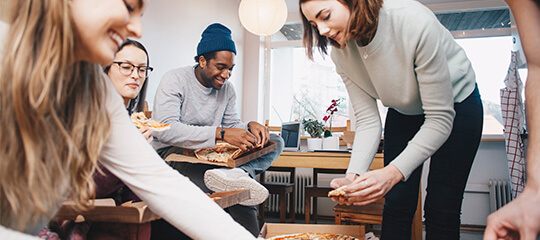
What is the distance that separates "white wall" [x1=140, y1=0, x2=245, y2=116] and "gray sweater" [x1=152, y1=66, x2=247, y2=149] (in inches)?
33.4

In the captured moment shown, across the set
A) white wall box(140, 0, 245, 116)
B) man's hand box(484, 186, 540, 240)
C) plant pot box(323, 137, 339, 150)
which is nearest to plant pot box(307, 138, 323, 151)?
plant pot box(323, 137, 339, 150)

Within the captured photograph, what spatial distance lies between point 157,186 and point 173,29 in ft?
9.42

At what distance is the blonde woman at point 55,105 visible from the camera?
53 centimetres

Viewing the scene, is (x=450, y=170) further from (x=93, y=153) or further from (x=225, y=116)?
(x=225, y=116)

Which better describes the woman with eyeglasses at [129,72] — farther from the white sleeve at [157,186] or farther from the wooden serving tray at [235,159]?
the white sleeve at [157,186]

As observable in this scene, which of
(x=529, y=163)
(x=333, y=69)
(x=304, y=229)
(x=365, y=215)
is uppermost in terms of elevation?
(x=333, y=69)

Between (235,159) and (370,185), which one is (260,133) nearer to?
(235,159)

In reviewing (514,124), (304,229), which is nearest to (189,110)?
(304,229)

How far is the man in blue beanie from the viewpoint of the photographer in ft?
5.73

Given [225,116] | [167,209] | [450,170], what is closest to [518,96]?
[450,170]

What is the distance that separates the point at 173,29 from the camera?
3381mm

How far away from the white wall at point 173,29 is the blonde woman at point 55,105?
210 cm

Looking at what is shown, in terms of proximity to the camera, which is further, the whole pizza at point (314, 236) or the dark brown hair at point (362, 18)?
the whole pizza at point (314, 236)

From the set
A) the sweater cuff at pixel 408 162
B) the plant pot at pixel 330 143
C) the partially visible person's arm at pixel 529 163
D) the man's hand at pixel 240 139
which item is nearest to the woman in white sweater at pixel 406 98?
the sweater cuff at pixel 408 162
